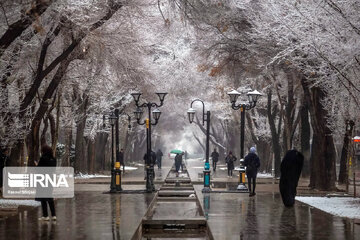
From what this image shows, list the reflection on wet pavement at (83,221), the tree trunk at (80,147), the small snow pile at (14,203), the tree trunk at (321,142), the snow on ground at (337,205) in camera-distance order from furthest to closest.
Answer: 1. the tree trunk at (80,147)
2. the tree trunk at (321,142)
3. the small snow pile at (14,203)
4. the snow on ground at (337,205)
5. the reflection on wet pavement at (83,221)

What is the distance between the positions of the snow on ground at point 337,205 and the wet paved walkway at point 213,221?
0.44 meters

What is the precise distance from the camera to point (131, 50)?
25.0m

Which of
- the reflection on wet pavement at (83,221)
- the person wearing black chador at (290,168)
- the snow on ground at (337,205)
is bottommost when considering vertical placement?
the reflection on wet pavement at (83,221)

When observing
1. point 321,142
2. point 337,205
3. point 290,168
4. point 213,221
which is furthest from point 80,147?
point 213,221

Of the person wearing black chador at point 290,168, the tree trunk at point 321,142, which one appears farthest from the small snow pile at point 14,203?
the tree trunk at point 321,142

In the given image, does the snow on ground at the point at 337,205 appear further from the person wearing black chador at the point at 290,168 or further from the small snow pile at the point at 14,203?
the small snow pile at the point at 14,203

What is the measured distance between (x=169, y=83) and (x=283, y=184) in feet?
109

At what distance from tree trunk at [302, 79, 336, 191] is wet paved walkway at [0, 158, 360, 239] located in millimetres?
4795

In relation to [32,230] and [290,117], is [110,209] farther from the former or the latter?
[290,117]

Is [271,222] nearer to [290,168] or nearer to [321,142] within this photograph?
[290,168]

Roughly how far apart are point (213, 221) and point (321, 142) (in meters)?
12.1

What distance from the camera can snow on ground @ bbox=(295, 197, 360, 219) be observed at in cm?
1872

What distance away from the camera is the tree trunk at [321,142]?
2706cm

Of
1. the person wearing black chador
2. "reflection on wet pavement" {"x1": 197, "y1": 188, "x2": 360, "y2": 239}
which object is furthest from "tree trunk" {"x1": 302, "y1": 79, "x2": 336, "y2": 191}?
the person wearing black chador
